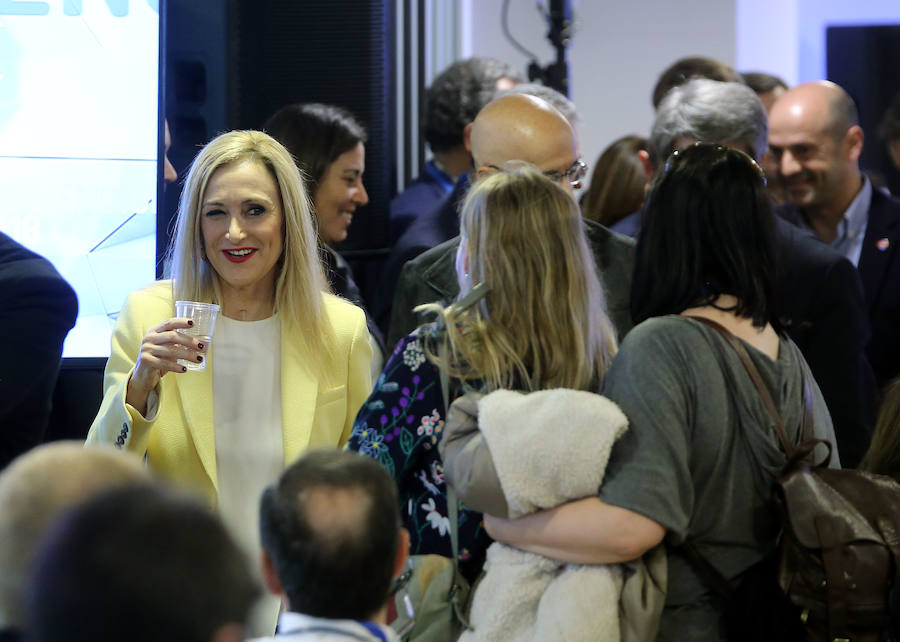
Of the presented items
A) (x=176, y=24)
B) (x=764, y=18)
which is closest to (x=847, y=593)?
(x=176, y=24)

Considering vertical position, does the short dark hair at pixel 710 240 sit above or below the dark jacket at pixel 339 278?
above

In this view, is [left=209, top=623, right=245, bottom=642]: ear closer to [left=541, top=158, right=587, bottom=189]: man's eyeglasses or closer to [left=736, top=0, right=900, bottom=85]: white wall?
[left=541, top=158, right=587, bottom=189]: man's eyeglasses

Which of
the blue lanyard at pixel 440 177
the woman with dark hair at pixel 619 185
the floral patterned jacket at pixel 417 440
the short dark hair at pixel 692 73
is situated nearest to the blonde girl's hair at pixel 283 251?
the floral patterned jacket at pixel 417 440

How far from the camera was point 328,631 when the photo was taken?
1.52 metres

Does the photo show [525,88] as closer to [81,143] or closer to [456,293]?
[456,293]

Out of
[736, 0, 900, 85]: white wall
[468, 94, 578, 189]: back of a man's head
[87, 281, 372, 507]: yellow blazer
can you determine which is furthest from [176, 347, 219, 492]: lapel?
[736, 0, 900, 85]: white wall

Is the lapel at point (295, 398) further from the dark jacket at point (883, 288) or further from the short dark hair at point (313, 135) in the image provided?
the dark jacket at point (883, 288)

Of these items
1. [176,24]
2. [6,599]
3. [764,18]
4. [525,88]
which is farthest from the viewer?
[764,18]

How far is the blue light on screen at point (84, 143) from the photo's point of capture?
3.11 metres

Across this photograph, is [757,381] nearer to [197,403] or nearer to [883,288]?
[197,403]

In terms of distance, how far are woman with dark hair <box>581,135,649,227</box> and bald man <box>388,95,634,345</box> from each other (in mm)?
1136

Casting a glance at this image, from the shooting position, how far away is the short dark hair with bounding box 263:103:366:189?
3631 millimetres

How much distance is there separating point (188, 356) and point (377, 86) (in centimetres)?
211

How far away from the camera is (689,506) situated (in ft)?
6.76
